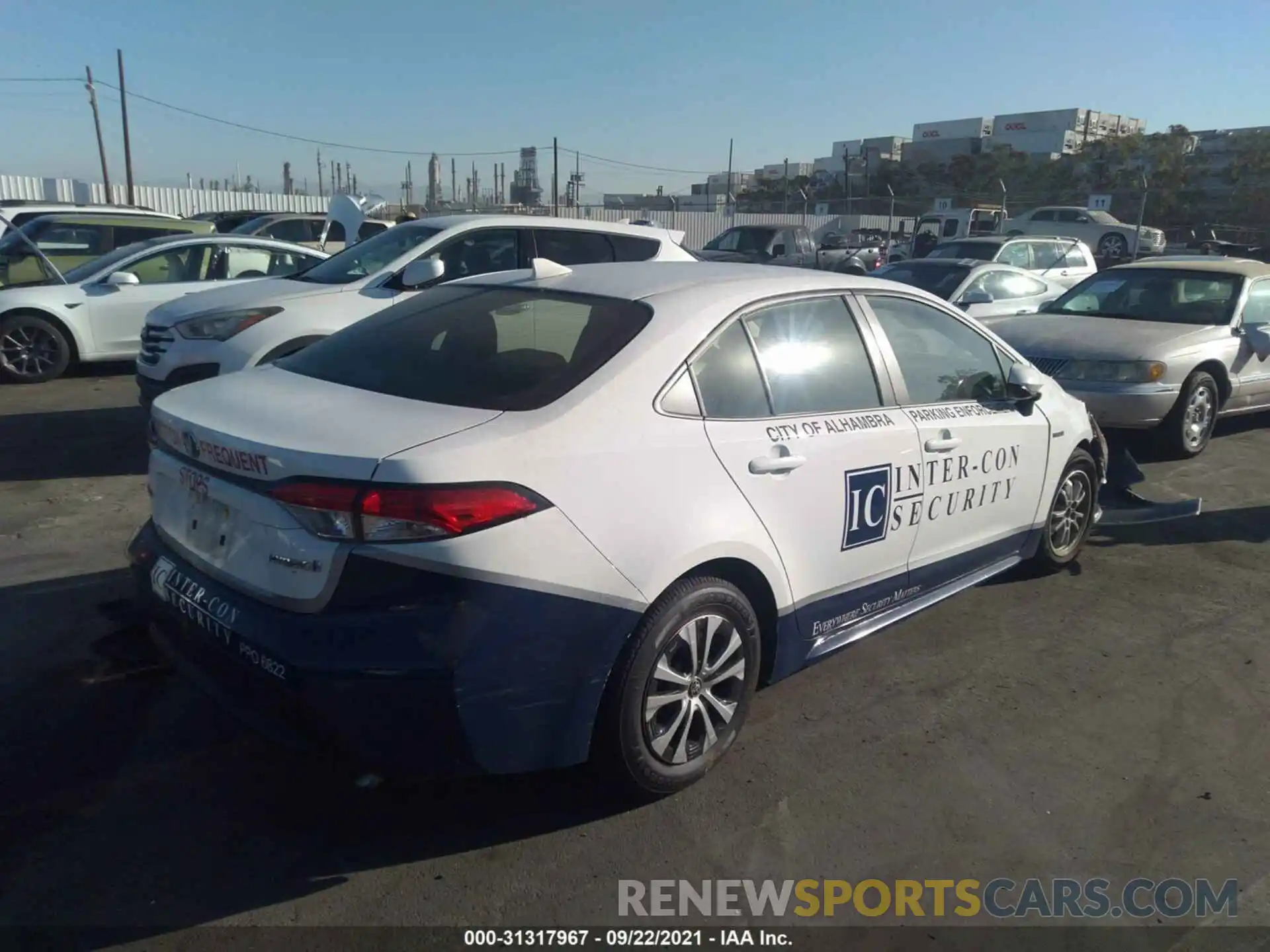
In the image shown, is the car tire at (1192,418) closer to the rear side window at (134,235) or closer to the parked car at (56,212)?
the rear side window at (134,235)

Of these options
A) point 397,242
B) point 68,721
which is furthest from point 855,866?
point 397,242

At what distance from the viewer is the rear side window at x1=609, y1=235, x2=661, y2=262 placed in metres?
8.34

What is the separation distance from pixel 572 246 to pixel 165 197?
114 ft

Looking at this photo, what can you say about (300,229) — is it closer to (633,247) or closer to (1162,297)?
(633,247)

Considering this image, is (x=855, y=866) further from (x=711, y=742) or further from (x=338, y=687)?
(x=338, y=687)

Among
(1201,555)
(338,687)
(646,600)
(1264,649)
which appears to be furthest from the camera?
(1201,555)

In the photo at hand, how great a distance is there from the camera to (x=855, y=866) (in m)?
3.05

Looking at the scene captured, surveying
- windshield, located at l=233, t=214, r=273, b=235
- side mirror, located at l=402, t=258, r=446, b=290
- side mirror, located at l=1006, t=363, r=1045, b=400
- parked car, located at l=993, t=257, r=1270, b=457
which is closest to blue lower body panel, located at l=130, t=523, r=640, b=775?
side mirror, located at l=1006, t=363, r=1045, b=400

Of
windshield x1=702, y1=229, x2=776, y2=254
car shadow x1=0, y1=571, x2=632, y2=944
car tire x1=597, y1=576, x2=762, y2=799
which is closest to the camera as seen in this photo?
car shadow x1=0, y1=571, x2=632, y2=944

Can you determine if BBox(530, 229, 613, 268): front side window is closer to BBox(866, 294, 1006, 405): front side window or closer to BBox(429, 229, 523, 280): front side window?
BBox(429, 229, 523, 280): front side window

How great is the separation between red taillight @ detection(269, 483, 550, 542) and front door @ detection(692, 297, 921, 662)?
917 millimetres

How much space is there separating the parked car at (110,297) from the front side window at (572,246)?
10.2ft

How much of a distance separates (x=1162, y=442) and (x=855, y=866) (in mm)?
6605

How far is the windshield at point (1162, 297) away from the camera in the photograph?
351 inches
